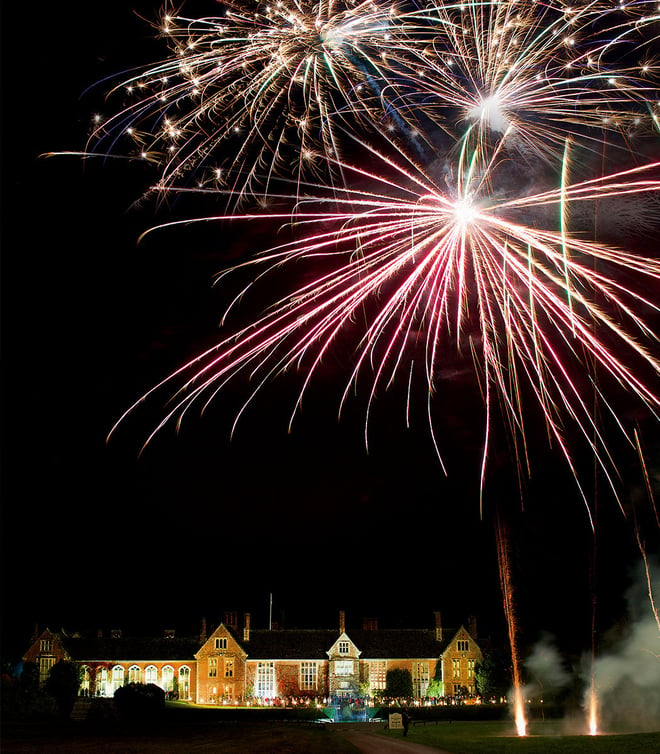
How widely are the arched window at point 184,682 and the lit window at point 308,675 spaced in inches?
391

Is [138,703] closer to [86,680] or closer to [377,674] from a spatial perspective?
[86,680]

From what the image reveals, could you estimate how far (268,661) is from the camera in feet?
222

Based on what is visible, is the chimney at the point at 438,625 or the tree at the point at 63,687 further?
the chimney at the point at 438,625

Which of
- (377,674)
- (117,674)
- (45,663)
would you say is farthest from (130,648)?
(377,674)

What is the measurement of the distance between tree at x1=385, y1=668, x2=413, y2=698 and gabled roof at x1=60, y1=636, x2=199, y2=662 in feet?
56.2

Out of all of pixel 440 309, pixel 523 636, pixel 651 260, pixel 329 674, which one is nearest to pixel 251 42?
pixel 440 309

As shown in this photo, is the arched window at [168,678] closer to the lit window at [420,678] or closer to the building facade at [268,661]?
the building facade at [268,661]

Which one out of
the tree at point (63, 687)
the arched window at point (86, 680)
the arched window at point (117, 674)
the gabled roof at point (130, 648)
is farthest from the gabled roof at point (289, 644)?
the tree at point (63, 687)

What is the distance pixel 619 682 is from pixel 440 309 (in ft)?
96.5

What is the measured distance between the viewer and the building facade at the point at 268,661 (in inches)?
2640

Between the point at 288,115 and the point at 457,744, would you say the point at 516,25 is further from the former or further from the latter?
the point at 457,744

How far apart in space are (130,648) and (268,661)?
12.6 metres

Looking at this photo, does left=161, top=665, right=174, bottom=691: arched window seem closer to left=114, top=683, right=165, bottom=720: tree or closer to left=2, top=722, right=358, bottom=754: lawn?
left=114, top=683, right=165, bottom=720: tree

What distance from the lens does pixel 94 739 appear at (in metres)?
26.7
